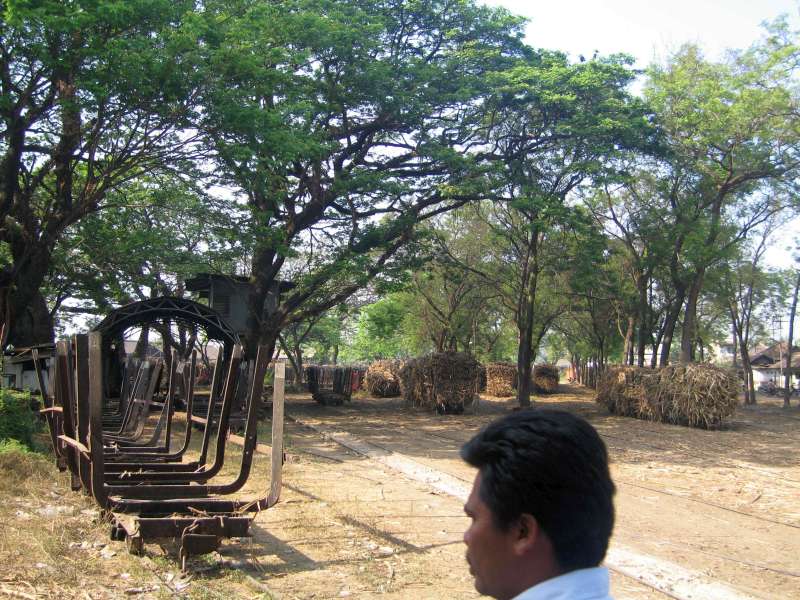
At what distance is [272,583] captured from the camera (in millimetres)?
5734

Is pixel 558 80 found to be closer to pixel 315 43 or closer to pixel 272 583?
pixel 315 43

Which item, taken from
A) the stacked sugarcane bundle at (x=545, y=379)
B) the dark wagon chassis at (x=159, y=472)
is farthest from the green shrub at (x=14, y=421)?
the stacked sugarcane bundle at (x=545, y=379)

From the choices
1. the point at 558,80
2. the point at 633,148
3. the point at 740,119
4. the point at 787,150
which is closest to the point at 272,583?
the point at 558,80

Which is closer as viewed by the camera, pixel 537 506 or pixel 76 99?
pixel 537 506

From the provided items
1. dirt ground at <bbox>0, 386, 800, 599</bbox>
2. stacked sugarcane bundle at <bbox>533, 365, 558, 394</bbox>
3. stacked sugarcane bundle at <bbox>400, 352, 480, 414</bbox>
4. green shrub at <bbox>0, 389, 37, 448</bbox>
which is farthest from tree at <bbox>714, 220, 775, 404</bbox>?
green shrub at <bbox>0, 389, 37, 448</bbox>

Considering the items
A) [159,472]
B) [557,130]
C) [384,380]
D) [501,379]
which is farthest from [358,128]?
[501,379]

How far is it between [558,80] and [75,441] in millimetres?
15867

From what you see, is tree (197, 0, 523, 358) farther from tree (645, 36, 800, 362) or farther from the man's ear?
the man's ear

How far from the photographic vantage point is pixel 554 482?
1.47 m

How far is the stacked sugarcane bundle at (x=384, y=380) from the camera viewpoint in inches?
1346

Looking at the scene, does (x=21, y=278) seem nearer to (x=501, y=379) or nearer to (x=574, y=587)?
(x=574, y=587)

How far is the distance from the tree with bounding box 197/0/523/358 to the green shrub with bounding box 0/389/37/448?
19.9ft

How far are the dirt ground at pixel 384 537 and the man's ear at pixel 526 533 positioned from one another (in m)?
4.36

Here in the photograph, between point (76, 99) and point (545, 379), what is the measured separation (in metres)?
31.5
